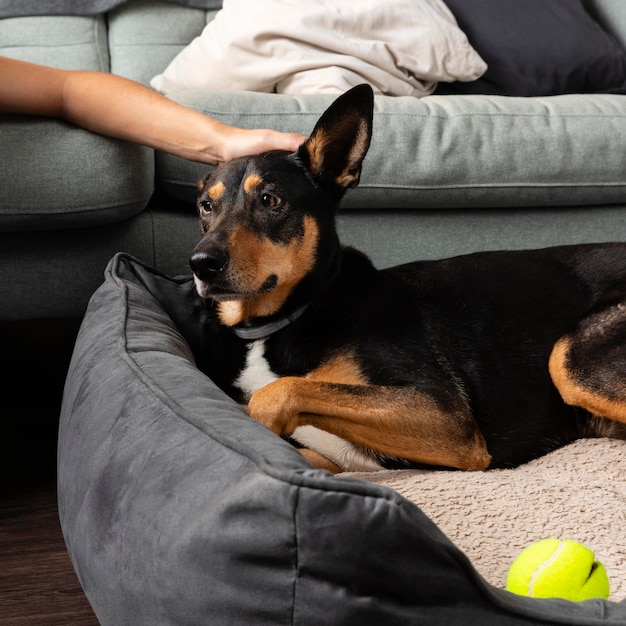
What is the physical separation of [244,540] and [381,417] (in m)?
0.80

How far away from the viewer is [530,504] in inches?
67.0

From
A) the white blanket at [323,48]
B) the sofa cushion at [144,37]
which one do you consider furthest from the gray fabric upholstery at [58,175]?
the sofa cushion at [144,37]

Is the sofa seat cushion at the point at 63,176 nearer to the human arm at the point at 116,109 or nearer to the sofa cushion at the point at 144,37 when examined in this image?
the human arm at the point at 116,109

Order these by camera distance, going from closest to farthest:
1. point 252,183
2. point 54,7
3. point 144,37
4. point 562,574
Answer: point 562,574
point 252,183
point 54,7
point 144,37

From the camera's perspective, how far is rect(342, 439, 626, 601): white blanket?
59.7 inches

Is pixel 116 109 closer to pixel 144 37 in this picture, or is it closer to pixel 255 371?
pixel 255 371

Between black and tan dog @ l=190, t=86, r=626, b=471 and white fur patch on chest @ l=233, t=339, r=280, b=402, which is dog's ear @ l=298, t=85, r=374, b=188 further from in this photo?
white fur patch on chest @ l=233, t=339, r=280, b=402

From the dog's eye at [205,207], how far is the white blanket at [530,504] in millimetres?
757

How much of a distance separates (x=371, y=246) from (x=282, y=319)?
0.89 m

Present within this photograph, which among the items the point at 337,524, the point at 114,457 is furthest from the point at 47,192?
the point at 337,524

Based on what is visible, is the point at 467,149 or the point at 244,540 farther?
the point at 467,149

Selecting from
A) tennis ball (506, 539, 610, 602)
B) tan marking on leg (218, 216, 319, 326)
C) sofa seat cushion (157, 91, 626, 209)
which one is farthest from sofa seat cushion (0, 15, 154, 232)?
tennis ball (506, 539, 610, 602)

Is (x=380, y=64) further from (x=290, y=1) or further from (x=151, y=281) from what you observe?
(x=151, y=281)

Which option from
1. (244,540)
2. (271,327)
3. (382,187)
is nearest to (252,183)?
(271,327)
